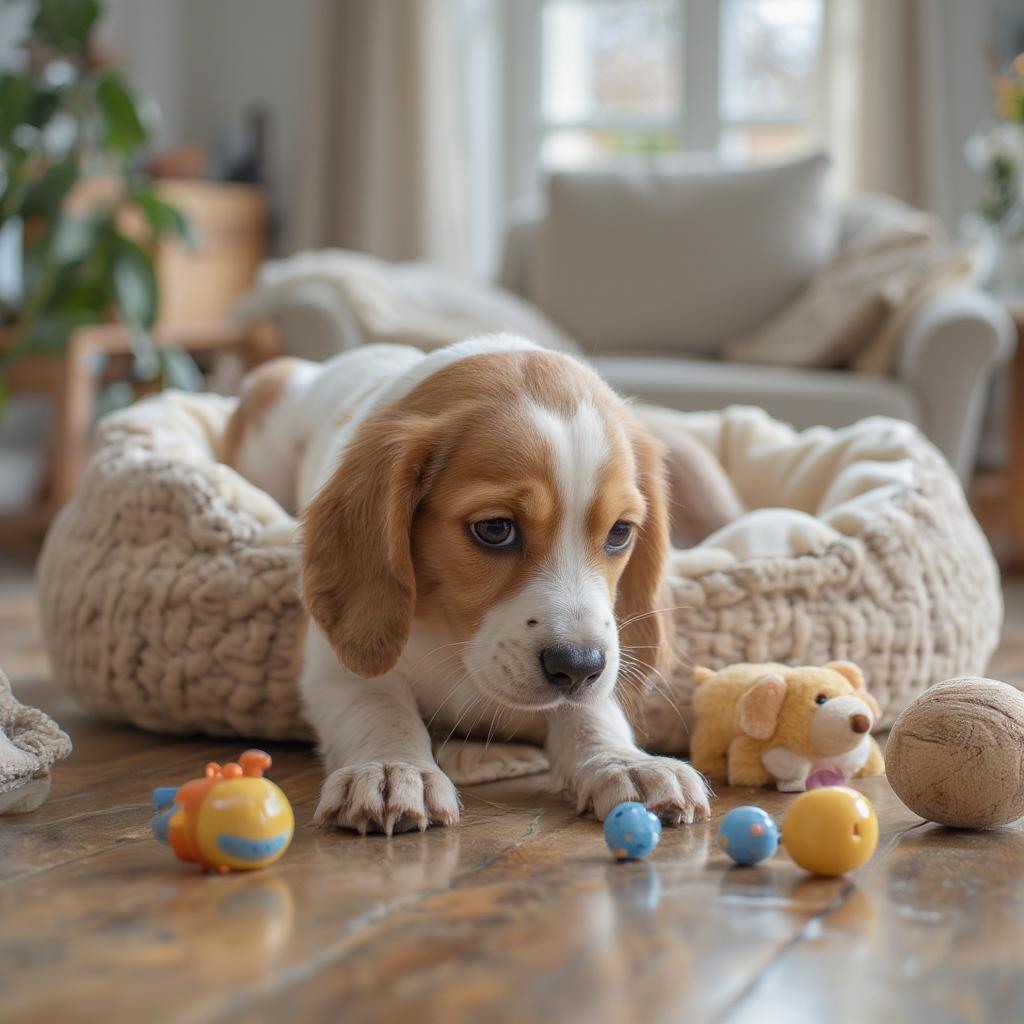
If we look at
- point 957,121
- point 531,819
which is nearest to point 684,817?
point 531,819

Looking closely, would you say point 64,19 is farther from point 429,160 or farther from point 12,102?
point 429,160

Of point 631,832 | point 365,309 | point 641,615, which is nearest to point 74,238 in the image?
point 365,309

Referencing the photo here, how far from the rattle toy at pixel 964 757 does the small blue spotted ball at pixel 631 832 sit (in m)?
0.39

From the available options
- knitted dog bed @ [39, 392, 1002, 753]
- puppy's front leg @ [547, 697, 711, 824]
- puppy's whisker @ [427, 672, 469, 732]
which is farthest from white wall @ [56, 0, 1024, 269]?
puppy's front leg @ [547, 697, 711, 824]

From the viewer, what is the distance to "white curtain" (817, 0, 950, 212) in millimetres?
6645

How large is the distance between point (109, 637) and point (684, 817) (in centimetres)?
108

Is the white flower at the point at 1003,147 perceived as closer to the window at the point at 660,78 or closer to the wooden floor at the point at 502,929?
the window at the point at 660,78

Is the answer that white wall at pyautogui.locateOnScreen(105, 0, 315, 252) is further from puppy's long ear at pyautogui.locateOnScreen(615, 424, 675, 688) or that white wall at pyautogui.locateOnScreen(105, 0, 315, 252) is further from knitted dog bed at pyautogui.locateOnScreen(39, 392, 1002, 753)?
puppy's long ear at pyautogui.locateOnScreen(615, 424, 675, 688)

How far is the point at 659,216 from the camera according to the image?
5473mm

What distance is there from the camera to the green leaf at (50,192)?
16.7 feet

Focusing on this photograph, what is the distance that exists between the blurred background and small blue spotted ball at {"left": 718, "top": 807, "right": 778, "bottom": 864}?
268 cm

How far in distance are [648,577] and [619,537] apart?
18cm

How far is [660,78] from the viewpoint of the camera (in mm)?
7617

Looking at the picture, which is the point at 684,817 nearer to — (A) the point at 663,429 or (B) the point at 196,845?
(B) the point at 196,845
